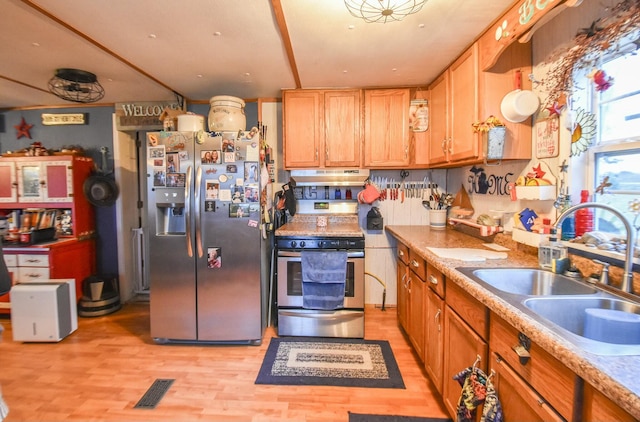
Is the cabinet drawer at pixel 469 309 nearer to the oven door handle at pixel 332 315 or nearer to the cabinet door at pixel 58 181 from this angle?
the oven door handle at pixel 332 315

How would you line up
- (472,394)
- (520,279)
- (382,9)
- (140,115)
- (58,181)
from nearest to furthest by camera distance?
(472,394)
(520,279)
(382,9)
(58,181)
(140,115)

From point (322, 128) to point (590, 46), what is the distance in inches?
75.8

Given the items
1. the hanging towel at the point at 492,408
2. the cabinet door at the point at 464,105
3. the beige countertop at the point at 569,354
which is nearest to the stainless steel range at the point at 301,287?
the beige countertop at the point at 569,354

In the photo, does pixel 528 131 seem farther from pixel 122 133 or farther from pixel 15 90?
pixel 15 90

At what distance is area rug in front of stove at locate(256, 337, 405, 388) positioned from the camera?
2.01 metres

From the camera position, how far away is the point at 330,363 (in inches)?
86.7

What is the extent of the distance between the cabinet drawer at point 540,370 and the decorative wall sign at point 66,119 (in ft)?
14.5

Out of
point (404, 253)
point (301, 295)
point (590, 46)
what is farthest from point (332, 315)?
point (590, 46)

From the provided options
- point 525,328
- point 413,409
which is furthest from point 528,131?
point 413,409

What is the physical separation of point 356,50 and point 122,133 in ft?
9.56

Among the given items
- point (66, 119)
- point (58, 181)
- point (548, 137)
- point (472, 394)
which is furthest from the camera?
point (66, 119)

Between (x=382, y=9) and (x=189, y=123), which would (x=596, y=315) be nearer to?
(x=382, y=9)

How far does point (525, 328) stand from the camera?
3.05 ft

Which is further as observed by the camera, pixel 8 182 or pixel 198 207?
pixel 8 182
